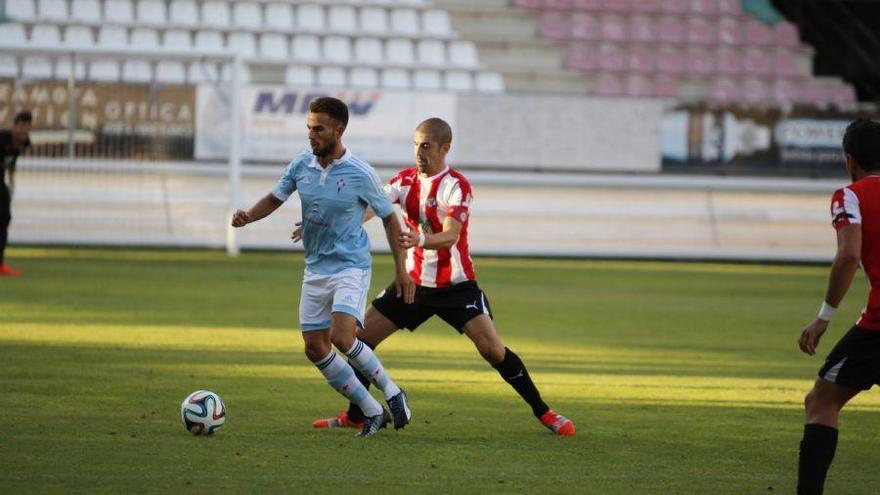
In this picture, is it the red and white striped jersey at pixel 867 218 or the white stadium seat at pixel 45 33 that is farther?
the white stadium seat at pixel 45 33

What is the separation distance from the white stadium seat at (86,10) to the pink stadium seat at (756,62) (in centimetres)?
1371

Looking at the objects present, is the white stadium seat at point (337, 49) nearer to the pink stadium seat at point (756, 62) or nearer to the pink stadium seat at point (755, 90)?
the pink stadium seat at point (755, 90)

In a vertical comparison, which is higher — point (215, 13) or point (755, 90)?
point (215, 13)

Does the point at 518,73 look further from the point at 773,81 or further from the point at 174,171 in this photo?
the point at 174,171

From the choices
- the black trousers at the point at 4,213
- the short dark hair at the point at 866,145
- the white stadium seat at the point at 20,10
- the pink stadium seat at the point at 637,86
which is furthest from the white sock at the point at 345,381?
the pink stadium seat at the point at 637,86

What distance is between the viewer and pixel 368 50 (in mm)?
30297

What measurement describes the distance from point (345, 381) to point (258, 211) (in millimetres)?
1097

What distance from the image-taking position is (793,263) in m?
27.1

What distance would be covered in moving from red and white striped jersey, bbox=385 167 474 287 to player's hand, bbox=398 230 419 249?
0.55 metres

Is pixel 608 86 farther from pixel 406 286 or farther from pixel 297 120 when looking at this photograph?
pixel 406 286

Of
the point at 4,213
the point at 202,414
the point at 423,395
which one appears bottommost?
the point at 4,213

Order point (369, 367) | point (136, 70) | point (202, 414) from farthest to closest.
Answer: point (136, 70) → point (369, 367) → point (202, 414)

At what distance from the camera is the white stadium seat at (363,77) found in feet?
96.1

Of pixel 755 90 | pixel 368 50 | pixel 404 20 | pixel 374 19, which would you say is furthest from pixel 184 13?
pixel 755 90
